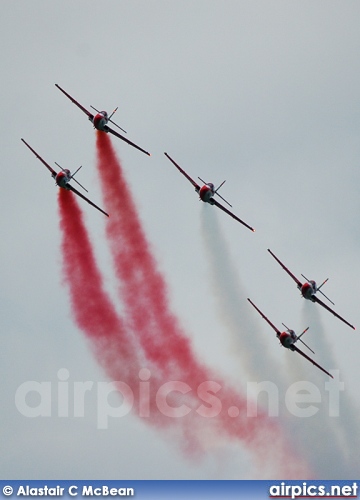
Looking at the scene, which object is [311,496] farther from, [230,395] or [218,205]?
[218,205]

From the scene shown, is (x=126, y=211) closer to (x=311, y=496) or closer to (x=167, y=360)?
(x=167, y=360)

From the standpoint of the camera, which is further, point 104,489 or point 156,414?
point 156,414

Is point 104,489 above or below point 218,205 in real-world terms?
below

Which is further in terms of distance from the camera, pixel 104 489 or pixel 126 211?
pixel 126 211

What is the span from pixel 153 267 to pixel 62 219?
1009 centimetres

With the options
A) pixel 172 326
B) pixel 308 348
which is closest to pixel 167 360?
pixel 172 326

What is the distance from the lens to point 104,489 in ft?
453

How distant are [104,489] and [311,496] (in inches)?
812

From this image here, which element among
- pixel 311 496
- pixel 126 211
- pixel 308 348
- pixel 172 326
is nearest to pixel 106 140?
pixel 126 211

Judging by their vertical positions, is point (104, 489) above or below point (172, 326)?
below

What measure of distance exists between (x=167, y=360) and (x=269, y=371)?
37.1ft

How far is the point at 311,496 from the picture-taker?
146625mm

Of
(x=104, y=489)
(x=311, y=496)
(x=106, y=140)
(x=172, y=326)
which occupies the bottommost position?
(x=104, y=489)

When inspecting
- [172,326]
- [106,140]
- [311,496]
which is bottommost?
[311,496]
